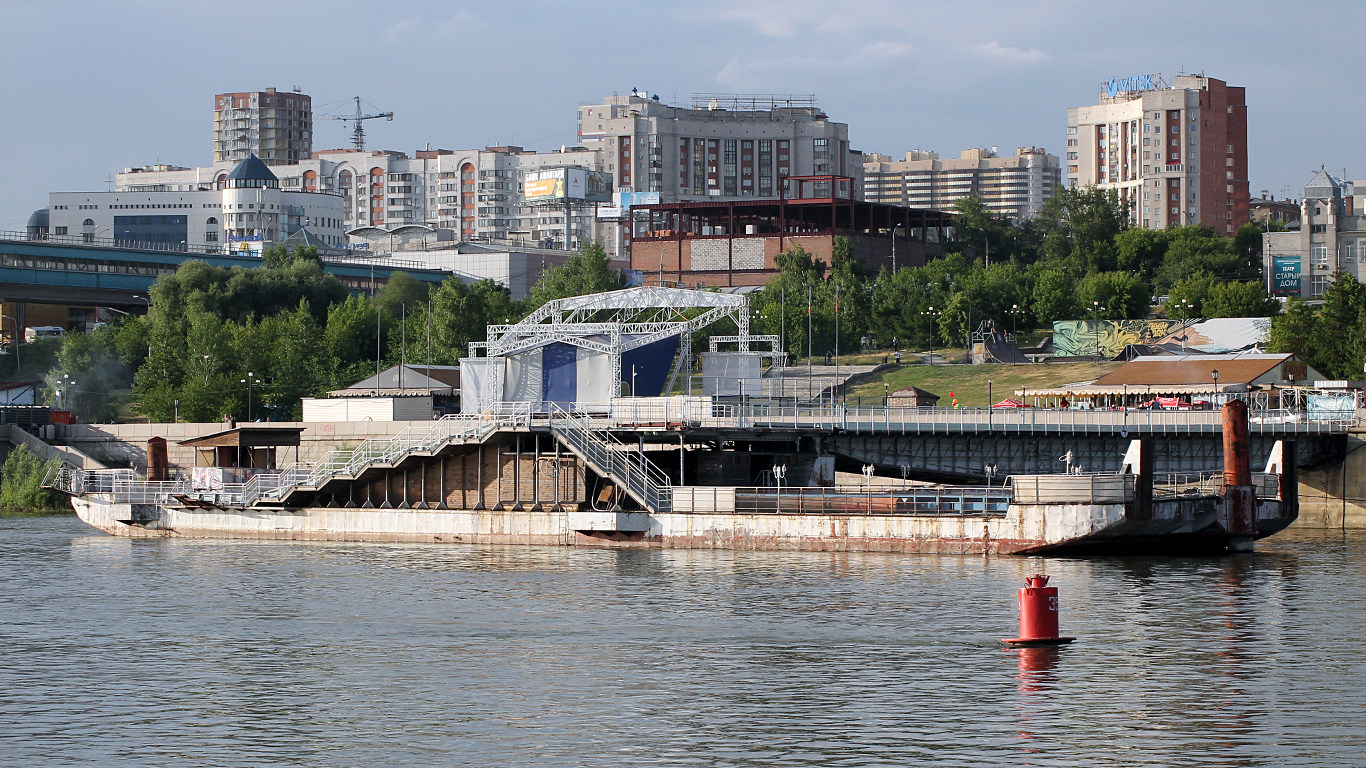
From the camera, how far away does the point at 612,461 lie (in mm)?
70125

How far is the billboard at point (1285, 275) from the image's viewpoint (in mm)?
174500

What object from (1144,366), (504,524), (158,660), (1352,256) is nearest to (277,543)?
(504,524)

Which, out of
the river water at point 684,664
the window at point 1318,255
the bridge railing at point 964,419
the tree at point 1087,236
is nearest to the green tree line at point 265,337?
the tree at point 1087,236

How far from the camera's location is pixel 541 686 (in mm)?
37562

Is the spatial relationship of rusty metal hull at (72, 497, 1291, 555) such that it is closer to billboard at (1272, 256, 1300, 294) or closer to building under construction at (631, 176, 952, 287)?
building under construction at (631, 176, 952, 287)

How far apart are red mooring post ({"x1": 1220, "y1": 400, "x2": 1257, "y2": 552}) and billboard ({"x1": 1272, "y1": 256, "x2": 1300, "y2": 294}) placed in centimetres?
11615

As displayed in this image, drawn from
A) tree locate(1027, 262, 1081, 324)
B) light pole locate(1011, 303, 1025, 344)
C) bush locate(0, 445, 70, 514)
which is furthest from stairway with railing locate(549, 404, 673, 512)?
tree locate(1027, 262, 1081, 324)

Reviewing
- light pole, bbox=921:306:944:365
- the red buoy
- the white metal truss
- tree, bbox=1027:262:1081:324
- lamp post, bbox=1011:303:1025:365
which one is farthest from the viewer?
tree, bbox=1027:262:1081:324

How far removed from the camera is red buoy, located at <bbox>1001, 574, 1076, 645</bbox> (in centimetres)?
4141

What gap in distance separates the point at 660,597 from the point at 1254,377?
55.1m

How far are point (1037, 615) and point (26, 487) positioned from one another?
7336 cm

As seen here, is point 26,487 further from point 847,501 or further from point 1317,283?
point 1317,283

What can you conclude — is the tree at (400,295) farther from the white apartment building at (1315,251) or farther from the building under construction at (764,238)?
the white apartment building at (1315,251)

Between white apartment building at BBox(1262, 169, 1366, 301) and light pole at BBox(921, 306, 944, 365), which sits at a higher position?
white apartment building at BBox(1262, 169, 1366, 301)
